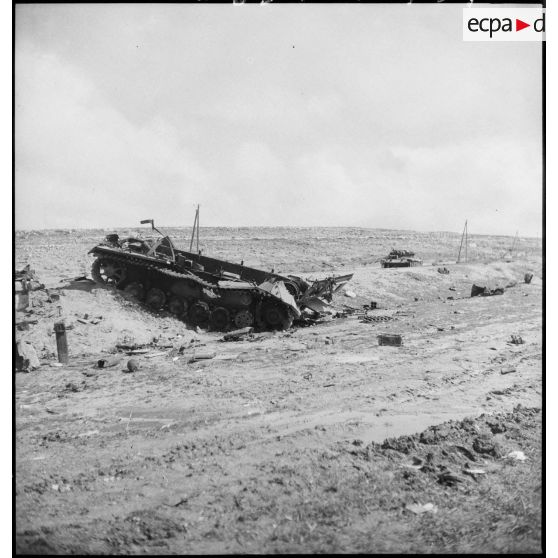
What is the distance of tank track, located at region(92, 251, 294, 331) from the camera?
42.8 ft

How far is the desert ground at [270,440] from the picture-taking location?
175 inches

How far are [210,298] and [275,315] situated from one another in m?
1.70

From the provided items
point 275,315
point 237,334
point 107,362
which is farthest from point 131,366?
point 275,315

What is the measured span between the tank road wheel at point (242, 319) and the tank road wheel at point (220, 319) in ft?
0.74

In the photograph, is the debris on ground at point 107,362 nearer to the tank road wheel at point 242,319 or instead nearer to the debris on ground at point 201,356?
the debris on ground at point 201,356

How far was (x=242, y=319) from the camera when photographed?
13203mm

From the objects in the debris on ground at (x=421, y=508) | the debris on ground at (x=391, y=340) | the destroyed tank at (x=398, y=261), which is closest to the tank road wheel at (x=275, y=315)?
the debris on ground at (x=391, y=340)

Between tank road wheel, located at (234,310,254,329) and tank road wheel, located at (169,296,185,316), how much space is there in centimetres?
137

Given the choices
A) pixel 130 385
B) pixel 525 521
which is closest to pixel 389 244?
pixel 130 385

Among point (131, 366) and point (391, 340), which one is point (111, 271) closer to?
point (131, 366)

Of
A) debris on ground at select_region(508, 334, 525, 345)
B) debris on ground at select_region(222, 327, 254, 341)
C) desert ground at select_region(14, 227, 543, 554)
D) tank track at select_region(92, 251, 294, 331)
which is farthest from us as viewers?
tank track at select_region(92, 251, 294, 331)

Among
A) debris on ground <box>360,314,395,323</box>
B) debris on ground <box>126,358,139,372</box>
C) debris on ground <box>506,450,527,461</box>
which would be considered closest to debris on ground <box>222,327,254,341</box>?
debris on ground <box>126,358,139,372</box>

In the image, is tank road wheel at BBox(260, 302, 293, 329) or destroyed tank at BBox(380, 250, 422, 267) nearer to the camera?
tank road wheel at BBox(260, 302, 293, 329)

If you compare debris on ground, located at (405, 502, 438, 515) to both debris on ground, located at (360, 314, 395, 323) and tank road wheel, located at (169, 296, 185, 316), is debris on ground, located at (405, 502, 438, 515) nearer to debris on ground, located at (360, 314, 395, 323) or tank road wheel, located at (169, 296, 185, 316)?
tank road wheel, located at (169, 296, 185, 316)
